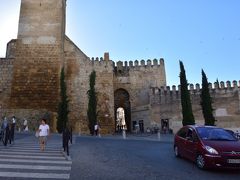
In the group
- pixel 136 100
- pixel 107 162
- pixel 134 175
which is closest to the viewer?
pixel 134 175

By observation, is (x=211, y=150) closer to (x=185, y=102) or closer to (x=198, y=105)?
(x=185, y=102)

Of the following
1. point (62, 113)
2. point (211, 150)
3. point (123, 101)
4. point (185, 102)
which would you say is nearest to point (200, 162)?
point (211, 150)

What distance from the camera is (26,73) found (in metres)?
23.9

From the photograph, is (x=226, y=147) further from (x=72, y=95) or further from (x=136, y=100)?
(x=136, y=100)

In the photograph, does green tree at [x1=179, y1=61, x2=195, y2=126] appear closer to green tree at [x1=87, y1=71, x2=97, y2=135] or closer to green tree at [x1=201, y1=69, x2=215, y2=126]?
green tree at [x1=201, y1=69, x2=215, y2=126]

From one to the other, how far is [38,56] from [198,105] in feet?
55.6

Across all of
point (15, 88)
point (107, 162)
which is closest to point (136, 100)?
point (15, 88)

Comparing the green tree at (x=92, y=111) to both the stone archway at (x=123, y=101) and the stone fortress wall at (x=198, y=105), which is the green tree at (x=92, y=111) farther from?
the stone archway at (x=123, y=101)

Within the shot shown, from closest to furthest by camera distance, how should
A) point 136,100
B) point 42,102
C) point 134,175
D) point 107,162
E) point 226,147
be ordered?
point 134,175, point 226,147, point 107,162, point 42,102, point 136,100

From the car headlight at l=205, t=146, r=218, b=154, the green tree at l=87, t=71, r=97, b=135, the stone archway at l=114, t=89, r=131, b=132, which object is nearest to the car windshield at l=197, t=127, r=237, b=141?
the car headlight at l=205, t=146, r=218, b=154

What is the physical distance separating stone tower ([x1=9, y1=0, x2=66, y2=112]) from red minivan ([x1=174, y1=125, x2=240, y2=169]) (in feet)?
58.2

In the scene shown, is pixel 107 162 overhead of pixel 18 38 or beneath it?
beneath

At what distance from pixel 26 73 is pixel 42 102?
3.35m

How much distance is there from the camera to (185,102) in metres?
21.4
